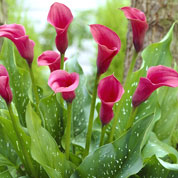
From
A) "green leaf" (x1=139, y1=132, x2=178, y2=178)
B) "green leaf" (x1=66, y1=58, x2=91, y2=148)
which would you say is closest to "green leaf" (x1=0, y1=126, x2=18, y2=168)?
"green leaf" (x1=66, y1=58, x2=91, y2=148)

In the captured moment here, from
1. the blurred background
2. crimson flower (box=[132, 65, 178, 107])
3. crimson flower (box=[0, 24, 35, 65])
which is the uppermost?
crimson flower (box=[0, 24, 35, 65])

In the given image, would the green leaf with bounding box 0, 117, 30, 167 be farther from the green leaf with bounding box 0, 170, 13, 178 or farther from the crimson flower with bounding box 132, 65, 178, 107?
the crimson flower with bounding box 132, 65, 178, 107

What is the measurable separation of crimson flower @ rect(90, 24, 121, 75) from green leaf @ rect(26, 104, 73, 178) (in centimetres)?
12

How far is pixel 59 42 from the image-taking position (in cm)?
55

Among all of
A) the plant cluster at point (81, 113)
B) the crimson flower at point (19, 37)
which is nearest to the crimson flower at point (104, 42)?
the plant cluster at point (81, 113)

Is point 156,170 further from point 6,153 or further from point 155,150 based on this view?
point 6,153

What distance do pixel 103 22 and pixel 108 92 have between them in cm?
170

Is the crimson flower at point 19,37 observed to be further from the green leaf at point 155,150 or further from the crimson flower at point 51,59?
the green leaf at point 155,150

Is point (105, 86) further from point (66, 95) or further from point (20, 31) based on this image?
point (20, 31)

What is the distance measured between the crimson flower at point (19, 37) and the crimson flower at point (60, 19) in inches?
1.9

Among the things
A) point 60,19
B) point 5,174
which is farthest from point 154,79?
point 5,174

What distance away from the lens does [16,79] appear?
0.69 m

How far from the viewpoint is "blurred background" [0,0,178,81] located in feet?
3.49

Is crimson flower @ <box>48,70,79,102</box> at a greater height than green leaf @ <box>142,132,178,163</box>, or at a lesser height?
greater
